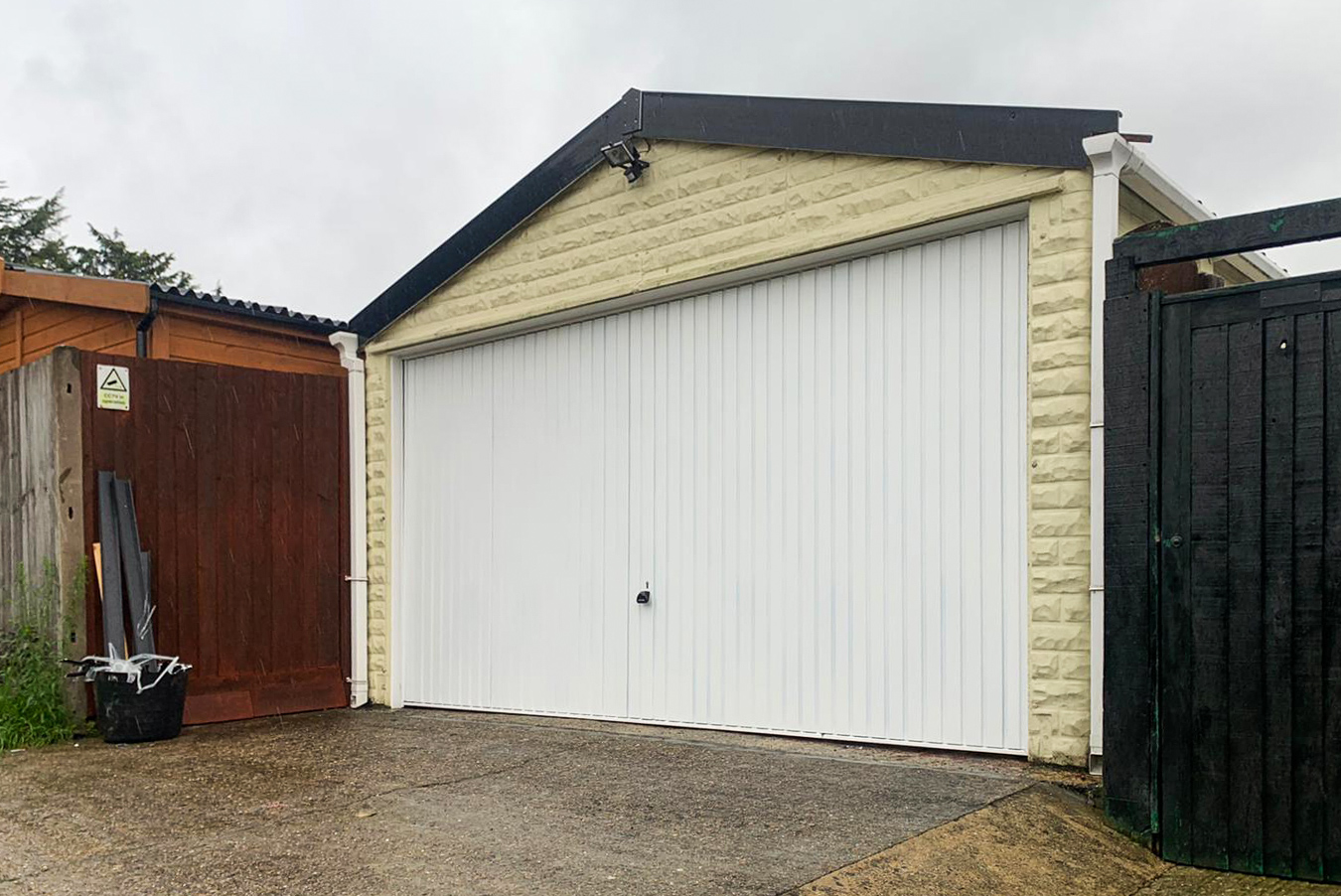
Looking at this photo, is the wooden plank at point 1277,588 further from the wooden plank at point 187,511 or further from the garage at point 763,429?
the wooden plank at point 187,511

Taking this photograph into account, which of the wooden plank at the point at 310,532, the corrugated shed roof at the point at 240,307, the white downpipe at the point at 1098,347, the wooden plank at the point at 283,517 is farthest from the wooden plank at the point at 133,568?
the white downpipe at the point at 1098,347

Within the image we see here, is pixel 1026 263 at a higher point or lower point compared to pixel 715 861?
higher

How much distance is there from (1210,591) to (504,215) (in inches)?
198

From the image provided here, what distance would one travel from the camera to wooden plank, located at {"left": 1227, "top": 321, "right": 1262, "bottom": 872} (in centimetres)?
354

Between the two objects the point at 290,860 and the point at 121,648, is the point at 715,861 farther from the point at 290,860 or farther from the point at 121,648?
the point at 121,648

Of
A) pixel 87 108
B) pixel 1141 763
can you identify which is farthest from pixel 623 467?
pixel 87 108

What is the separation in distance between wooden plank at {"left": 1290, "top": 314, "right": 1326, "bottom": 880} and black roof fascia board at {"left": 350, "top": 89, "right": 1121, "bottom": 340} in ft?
5.17

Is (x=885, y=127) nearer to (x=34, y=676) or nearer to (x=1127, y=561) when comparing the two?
(x=1127, y=561)

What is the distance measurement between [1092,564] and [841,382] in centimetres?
161

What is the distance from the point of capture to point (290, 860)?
3.75 m

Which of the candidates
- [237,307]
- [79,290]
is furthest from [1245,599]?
[79,290]

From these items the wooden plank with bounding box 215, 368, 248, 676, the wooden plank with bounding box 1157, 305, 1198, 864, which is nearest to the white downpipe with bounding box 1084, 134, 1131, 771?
the wooden plank with bounding box 1157, 305, 1198, 864

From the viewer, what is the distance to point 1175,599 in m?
3.74

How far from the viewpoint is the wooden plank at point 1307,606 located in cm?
342
